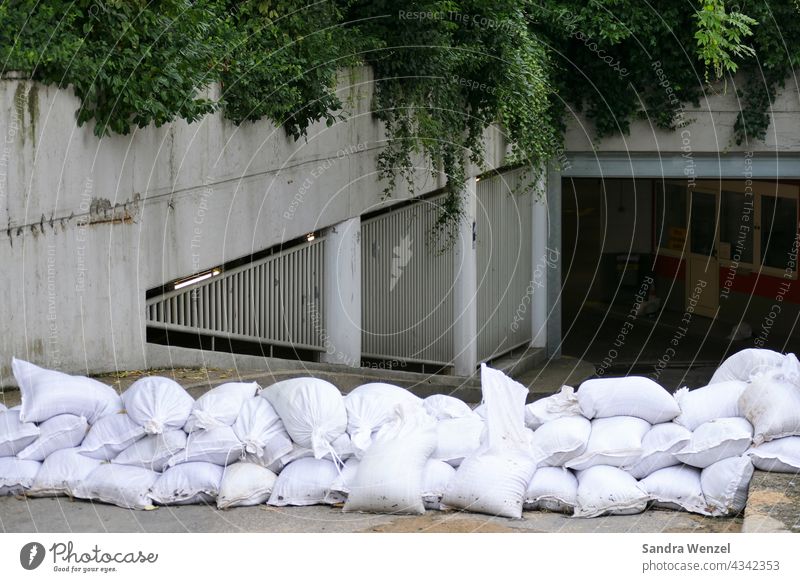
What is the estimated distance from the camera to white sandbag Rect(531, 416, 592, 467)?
19.7 feet

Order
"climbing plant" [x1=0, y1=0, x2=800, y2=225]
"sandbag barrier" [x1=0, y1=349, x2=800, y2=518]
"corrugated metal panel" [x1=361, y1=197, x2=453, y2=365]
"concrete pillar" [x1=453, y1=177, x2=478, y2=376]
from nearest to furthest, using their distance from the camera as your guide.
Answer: "sandbag barrier" [x1=0, y1=349, x2=800, y2=518] → "climbing plant" [x1=0, y1=0, x2=800, y2=225] → "corrugated metal panel" [x1=361, y1=197, x2=453, y2=365] → "concrete pillar" [x1=453, y1=177, x2=478, y2=376]

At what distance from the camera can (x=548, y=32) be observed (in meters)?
15.4

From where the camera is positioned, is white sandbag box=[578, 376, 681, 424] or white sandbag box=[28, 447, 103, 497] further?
white sandbag box=[578, 376, 681, 424]

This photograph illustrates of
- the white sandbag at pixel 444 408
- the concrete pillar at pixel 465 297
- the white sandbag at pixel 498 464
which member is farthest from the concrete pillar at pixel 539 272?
the white sandbag at pixel 498 464

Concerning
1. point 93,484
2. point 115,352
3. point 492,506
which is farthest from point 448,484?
point 115,352

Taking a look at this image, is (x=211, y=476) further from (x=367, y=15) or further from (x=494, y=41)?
(x=494, y=41)

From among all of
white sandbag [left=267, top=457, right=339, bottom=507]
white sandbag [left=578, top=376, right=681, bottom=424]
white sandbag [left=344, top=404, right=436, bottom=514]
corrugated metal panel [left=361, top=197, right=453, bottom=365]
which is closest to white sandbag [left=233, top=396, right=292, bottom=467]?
white sandbag [left=267, top=457, right=339, bottom=507]

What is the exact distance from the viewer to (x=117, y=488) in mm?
5859

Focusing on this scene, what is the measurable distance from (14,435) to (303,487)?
151 centimetres

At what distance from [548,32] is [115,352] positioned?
30.4ft

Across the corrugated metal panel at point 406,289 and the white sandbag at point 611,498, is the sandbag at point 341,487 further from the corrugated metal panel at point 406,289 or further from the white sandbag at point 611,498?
the corrugated metal panel at point 406,289

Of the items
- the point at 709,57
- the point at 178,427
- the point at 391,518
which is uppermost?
the point at 709,57

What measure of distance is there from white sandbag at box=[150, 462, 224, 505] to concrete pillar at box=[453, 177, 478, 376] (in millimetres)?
8993

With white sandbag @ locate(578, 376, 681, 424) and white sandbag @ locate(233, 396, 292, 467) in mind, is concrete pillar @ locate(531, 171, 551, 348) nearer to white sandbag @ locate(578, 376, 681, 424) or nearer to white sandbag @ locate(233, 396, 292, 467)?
white sandbag @ locate(578, 376, 681, 424)
